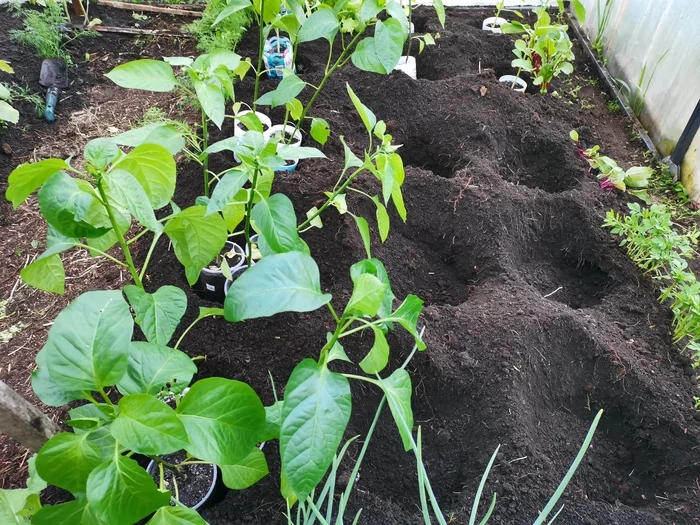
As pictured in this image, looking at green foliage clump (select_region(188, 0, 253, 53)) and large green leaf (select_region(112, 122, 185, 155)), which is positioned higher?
large green leaf (select_region(112, 122, 185, 155))

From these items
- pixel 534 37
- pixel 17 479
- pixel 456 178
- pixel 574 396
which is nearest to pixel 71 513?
pixel 17 479

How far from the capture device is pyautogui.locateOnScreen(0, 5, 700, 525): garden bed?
1541mm

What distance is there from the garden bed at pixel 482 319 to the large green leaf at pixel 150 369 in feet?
1.87

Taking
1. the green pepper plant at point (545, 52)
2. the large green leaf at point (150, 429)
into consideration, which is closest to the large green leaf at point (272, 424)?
the large green leaf at point (150, 429)

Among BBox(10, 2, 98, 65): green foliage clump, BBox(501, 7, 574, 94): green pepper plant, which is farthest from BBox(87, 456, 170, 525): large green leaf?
BBox(10, 2, 98, 65): green foliage clump

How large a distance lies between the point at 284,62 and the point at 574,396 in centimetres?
204

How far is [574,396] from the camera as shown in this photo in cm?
176

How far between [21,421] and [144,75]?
0.84 meters

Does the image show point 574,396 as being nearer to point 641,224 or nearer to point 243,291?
point 641,224

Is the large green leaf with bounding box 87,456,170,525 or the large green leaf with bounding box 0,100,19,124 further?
the large green leaf with bounding box 0,100,19,124

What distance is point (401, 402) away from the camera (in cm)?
94

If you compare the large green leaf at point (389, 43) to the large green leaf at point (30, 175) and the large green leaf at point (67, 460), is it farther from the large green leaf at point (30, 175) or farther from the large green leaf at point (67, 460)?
the large green leaf at point (67, 460)

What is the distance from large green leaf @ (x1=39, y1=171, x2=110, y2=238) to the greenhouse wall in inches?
104

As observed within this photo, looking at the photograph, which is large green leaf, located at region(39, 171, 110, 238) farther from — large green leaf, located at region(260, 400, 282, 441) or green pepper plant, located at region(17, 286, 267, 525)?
large green leaf, located at region(260, 400, 282, 441)
